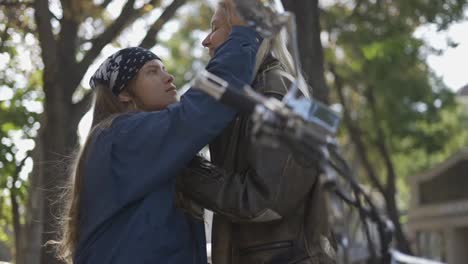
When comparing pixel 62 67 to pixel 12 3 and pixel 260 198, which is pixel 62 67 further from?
pixel 260 198

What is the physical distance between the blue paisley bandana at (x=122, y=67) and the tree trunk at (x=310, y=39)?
537 centimetres

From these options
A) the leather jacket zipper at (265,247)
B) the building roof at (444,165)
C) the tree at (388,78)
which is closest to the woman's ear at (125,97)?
the leather jacket zipper at (265,247)

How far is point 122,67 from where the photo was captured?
3.92 m

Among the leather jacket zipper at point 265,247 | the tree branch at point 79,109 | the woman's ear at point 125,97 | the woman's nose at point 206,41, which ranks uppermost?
the tree branch at point 79,109

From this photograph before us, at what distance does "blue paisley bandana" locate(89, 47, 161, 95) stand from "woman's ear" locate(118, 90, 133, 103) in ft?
0.05

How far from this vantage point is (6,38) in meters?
9.42

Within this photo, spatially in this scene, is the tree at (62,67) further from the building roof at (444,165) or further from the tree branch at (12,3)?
the building roof at (444,165)

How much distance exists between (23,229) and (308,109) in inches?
312

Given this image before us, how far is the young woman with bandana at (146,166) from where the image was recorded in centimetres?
347

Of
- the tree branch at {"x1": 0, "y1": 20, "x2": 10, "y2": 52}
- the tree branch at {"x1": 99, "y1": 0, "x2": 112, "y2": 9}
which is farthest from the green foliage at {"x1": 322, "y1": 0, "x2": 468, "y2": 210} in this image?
the tree branch at {"x1": 0, "y1": 20, "x2": 10, "y2": 52}

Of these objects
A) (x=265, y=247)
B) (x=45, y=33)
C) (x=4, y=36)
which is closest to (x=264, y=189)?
(x=265, y=247)

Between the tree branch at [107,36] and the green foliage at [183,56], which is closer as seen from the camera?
the tree branch at [107,36]

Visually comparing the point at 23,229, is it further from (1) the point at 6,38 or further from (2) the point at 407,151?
(2) the point at 407,151

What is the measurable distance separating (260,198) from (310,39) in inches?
271
